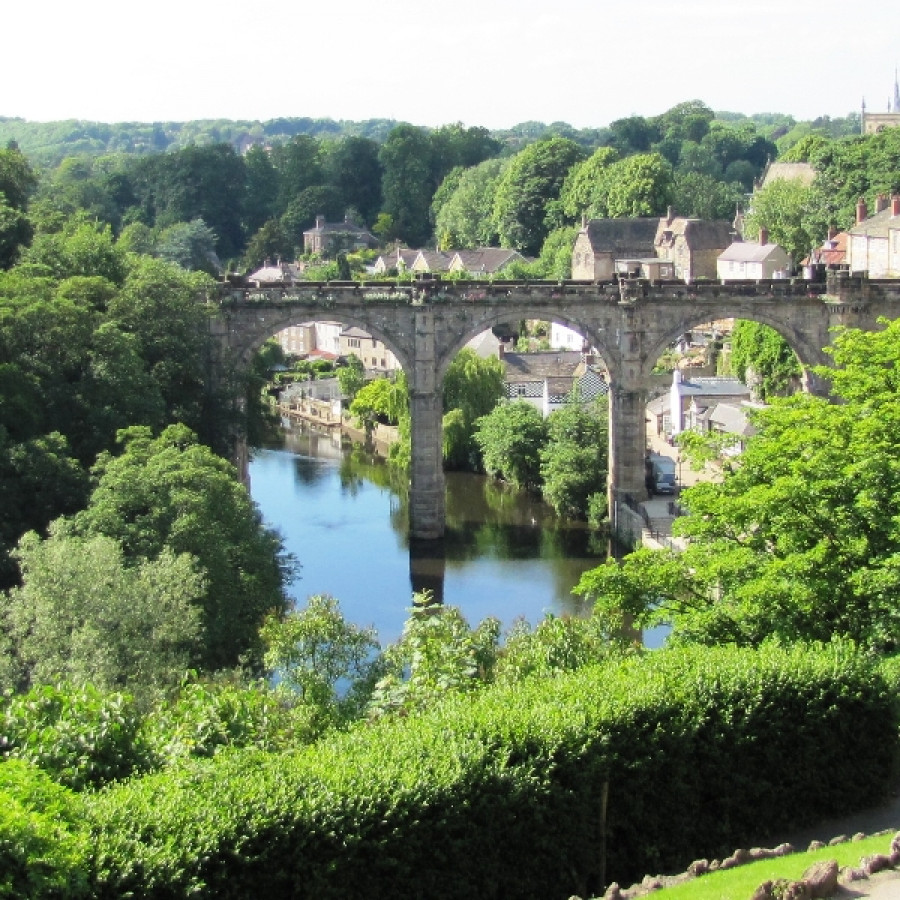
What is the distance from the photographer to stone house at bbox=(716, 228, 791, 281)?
8994 centimetres

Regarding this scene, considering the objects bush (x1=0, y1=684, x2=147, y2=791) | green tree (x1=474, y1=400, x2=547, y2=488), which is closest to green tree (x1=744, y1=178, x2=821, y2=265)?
green tree (x1=474, y1=400, x2=547, y2=488)

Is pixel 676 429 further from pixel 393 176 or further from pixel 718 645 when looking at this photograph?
pixel 393 176

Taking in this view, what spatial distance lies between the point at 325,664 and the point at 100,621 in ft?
21.3

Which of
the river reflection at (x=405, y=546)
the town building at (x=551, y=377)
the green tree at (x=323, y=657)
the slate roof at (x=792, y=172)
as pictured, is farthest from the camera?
the slate roof at (x=792, y=172)

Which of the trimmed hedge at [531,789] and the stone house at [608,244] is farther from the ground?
the stone house at [608,244]

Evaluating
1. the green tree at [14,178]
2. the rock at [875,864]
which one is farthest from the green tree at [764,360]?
the rock at [875,864]

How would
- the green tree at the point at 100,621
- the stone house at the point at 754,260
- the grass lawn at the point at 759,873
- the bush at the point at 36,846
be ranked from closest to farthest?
the bush at the point at 36,846 → the grass lawn at the point at 759,873 → the green tree at the point at 100,621 → the stone house at the point at 754,260

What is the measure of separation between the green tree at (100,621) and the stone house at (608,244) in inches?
2756

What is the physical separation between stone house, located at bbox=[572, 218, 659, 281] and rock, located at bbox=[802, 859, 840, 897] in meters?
83.3

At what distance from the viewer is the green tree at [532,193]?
413ft

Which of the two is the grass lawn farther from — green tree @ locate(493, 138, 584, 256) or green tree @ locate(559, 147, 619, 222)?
green tree @ locate(493, 138, 584, 256)

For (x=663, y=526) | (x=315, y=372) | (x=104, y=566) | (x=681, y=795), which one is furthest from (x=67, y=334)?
(x=315, y=372)

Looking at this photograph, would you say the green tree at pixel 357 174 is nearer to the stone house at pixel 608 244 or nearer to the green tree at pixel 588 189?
the green tree at pixel 588 189

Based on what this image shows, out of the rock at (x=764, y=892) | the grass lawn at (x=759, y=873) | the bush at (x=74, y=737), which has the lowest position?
the grass lawn at (x=759, y=873)
